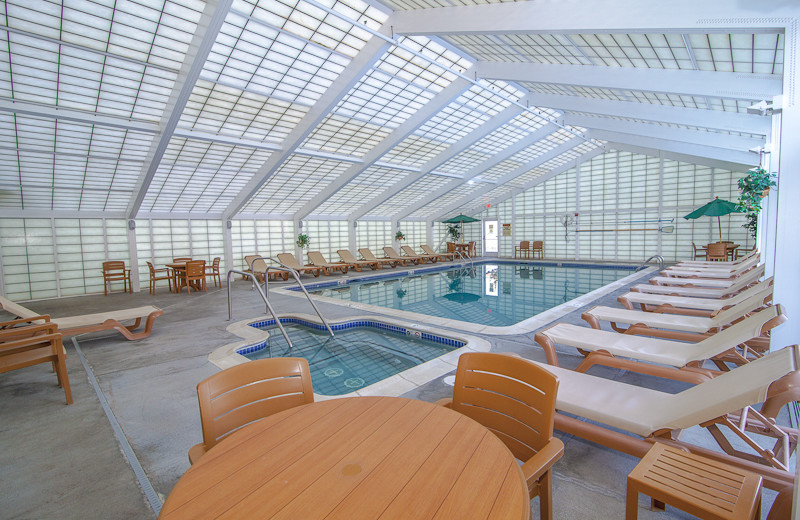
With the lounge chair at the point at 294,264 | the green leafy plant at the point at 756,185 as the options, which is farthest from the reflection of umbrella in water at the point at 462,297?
the lounge chair at the point at 294,264

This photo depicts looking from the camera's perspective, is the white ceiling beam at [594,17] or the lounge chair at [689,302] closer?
the white ceiling beam at [594,17]

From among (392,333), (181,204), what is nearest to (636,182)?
(392,333)

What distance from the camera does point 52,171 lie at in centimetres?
882

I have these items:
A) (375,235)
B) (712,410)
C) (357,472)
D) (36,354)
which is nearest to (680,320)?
(712,410)

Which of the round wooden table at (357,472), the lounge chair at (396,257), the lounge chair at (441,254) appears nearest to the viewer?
the round wooden table at (357,472)

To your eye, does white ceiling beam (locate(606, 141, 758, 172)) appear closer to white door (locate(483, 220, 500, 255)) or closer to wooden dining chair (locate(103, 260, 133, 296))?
white door (locate(483, 220, 500, 255))

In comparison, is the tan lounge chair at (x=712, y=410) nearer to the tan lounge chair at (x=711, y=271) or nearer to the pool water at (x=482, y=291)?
the pool water at (x=482, y=291)

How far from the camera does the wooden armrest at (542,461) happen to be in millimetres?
1294

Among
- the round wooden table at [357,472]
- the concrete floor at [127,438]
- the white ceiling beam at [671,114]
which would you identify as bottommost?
the concrete floor at [127,438]

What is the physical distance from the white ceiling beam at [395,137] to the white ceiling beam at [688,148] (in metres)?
7.22

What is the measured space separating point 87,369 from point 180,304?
4.58 metres

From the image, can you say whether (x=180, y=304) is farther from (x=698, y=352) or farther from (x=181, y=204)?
(x=698, y=352)

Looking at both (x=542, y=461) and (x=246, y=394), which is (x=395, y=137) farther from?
(x=542, y=461)

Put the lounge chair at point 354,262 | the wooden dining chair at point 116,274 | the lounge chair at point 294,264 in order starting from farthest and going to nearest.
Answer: the lounge chair at point 354,262 < the lounge chair at point 294,264 < the wooden dining chair at point 116,274
